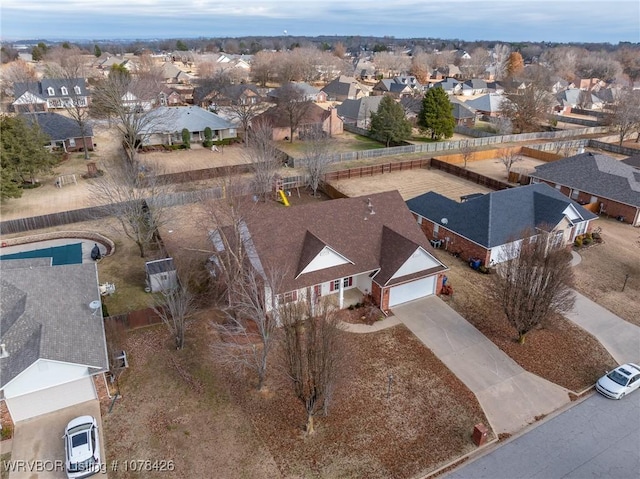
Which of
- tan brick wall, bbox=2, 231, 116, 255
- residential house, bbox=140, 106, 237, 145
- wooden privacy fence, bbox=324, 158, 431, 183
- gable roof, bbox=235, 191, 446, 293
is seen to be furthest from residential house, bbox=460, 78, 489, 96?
tan brick wall, bbox=2, 231, 116, 255

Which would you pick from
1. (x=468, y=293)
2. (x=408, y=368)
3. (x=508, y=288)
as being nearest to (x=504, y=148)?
(x=468, y=293)

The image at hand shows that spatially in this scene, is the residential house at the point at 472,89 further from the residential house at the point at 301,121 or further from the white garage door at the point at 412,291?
the white garage door at the point at 412,291

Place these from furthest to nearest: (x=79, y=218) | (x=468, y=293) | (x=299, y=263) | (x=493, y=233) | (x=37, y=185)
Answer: (x=37, y=185), (x=79, y=218), (x=493, y=233), (x=468, y=293), (x=299, y=263)

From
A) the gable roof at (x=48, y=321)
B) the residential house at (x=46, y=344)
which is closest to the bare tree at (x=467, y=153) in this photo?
the gable roof at (x=48, y=321)

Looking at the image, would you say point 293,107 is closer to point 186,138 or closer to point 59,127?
point 186,138

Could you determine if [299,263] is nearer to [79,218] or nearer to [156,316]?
[156,316]
